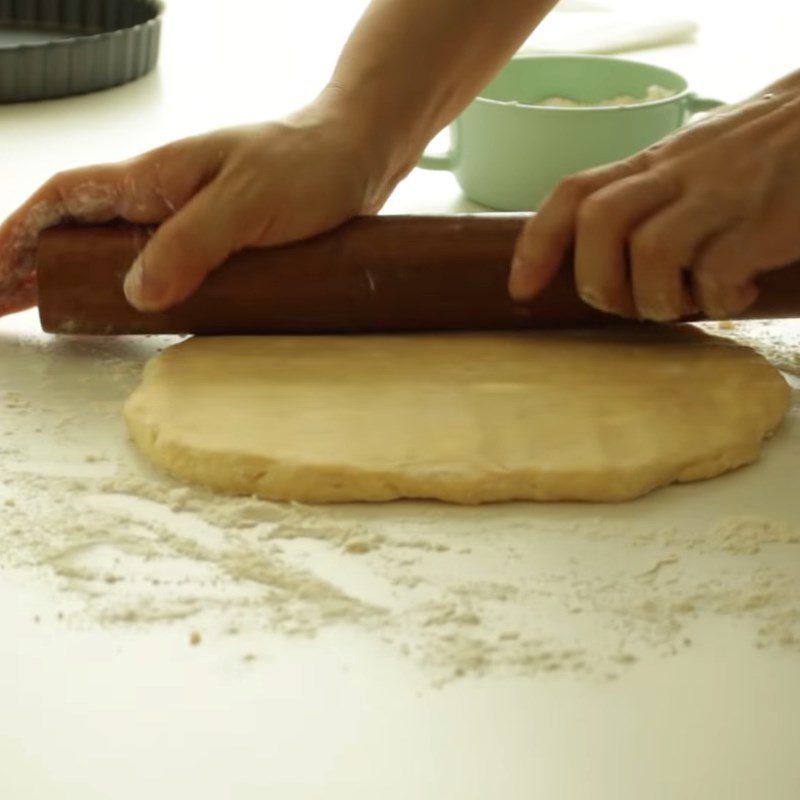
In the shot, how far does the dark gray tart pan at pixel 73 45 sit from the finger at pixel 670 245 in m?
1.36

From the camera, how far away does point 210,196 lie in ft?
4.28

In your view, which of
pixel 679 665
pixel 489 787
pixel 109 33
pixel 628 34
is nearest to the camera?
pixel 489 787

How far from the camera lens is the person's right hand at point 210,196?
1.30m

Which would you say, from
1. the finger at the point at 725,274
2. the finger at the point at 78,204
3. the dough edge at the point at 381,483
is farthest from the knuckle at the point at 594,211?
the finger at the point at 78,204

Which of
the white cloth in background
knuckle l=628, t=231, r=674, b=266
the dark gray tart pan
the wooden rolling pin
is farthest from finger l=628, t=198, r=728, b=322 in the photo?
the dark gray tart pan

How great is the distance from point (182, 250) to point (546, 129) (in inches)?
23.5

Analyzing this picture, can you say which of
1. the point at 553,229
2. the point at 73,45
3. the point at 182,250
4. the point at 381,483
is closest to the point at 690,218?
the point at 553,229

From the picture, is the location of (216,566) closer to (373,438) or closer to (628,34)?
(373,438)

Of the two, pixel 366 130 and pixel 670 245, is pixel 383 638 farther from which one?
pixel 366 130

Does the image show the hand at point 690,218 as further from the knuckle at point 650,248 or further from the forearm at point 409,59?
the forearm at point 409,59

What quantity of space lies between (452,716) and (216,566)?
0.25m

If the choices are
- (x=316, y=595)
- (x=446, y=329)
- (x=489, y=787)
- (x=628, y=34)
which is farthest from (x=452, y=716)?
(x=628, y=34)

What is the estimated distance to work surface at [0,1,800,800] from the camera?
826 mm

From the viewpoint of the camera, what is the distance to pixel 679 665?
36.3 inches
